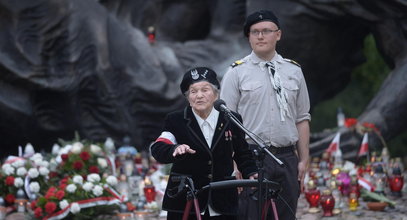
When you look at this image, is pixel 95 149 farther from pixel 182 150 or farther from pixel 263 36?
pixel 182 150

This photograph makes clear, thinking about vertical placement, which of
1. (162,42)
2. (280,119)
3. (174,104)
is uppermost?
(162,42)

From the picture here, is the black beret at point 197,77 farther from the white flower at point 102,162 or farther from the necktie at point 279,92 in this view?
the white flower at point 102,162

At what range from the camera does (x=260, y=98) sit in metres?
5.11

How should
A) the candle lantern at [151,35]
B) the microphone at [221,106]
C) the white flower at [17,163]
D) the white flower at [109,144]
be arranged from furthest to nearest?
the candle lantern at [151,35] < the white flower at [109,144] < the white flower at [17,163] < the microphone at [221,106]

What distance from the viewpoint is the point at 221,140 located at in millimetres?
4750

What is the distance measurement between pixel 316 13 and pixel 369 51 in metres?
7.81

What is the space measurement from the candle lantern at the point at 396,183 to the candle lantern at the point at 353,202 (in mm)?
443

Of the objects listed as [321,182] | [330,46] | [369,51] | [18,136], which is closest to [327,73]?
[330,46]

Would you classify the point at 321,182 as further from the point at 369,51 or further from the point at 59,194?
the point at 369,51

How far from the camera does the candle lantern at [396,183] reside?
7953 mm

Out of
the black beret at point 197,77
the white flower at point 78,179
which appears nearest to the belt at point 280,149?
the black beret at point 197,77

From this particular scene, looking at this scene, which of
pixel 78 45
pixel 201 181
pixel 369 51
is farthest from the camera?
pixel 369 51

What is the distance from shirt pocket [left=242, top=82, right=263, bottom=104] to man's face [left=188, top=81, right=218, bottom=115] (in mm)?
420

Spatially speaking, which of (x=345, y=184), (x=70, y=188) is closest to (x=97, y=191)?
(x=70, y=188)
